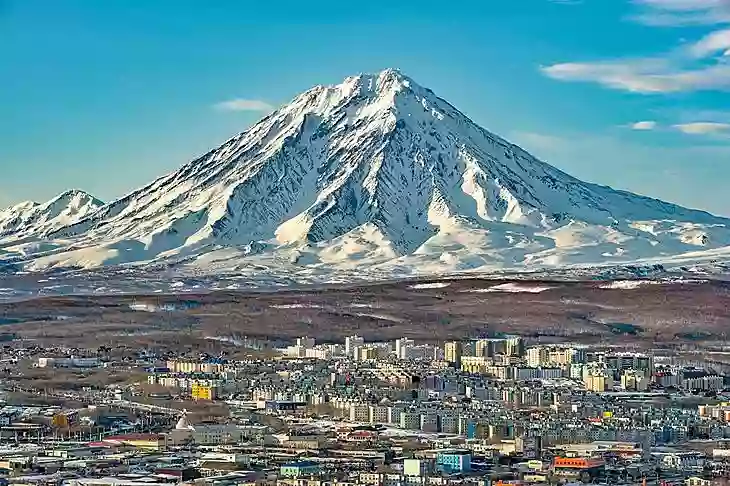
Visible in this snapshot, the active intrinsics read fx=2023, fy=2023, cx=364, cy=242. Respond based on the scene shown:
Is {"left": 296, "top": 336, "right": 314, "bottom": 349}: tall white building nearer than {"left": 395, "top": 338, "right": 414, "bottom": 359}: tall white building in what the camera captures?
No

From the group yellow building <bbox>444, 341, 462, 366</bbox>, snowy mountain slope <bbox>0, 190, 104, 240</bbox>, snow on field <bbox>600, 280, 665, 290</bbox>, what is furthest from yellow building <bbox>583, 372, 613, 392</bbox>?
snowy mountain slope <bbox>0, 190, 104, 240</bbox>

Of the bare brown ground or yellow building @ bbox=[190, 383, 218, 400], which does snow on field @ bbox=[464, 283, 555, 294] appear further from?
yellow building @ bbox=[190, 383, 218, 400]

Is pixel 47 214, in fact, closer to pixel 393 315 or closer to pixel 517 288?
pixel 517 288

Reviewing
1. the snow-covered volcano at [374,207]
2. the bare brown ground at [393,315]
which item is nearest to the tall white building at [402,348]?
the bare brown ground at [393,315]

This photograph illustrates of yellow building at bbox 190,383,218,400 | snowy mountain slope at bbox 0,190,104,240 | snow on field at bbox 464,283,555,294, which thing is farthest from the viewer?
snowy mountain slope at bbox 0,190,104,240

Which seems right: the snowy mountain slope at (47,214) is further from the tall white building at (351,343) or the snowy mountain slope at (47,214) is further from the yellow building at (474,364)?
the yellow building at (474,364)
